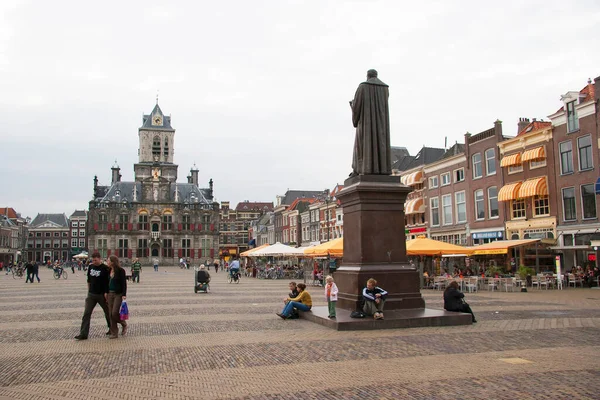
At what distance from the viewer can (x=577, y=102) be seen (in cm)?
2789

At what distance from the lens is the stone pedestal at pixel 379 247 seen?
11625 mm

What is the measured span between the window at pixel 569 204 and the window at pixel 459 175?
9735 millimetres

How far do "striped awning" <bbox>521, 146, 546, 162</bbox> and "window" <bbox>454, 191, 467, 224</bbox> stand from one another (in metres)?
7.71

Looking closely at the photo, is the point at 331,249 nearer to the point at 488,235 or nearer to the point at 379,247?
the point at 379,247

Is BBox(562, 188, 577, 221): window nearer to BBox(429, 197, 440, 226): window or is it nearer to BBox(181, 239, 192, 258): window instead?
BBox(429, 197, 440, 226): window

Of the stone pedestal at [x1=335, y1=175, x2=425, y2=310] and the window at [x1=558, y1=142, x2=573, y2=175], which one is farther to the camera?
the window at [x1=558, y1=142, x2=573, y2=175]

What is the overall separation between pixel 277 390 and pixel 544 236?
28.2m

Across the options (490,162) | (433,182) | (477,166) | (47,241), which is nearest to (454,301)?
(490,162)

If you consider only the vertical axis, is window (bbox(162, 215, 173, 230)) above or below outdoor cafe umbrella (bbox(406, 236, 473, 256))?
above

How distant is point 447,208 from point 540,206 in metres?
9.95

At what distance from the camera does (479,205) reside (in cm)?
3650

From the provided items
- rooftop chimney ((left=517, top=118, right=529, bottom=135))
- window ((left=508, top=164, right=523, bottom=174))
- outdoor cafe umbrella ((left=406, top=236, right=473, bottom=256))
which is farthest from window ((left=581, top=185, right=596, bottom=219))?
outdoor cafe umbrella ((left=406, top=236, right=473, bottom=256))

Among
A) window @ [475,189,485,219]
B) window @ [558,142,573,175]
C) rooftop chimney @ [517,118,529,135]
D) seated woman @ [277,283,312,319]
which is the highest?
rooftop chimney @ [517,118,529,135]

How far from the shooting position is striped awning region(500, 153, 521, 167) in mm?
31778
